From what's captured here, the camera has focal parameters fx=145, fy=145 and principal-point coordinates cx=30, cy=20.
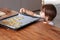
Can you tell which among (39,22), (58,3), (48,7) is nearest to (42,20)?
(39,22)

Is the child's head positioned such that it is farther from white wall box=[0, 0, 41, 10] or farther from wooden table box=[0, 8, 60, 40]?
white wall box=[0, 0, 41, 10]

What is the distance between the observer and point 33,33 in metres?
1.17

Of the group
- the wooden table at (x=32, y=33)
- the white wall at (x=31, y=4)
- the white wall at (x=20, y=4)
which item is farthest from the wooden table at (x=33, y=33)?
the white wall at (x=31, y=4)

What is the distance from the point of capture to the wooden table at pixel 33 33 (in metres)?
1.09

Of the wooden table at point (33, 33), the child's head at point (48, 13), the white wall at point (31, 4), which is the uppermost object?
the child's head at point (48, 13)

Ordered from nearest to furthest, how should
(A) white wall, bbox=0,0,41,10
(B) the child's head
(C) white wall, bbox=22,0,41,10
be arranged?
(B) the child's head → (A) white wall, bbox=0,0,41,10 → (C) white wall, bbox=22,0,41,10

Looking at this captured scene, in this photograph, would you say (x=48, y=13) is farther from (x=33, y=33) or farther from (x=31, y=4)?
(x=31, y=4)

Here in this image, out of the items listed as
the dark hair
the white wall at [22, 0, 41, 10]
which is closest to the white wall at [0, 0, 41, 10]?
the white wall at [22, 0, 41, 10]

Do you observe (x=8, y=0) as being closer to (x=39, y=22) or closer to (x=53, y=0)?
(x=53, y=0)

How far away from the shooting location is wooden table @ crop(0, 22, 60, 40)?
109cm

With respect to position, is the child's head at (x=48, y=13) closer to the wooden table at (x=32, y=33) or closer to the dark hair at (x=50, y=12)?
the dark hair at (x=50, y=12)

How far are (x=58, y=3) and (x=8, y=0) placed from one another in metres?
1.79

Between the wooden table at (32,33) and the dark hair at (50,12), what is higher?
the dark hair at (50,12)

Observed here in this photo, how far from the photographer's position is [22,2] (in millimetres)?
4254
